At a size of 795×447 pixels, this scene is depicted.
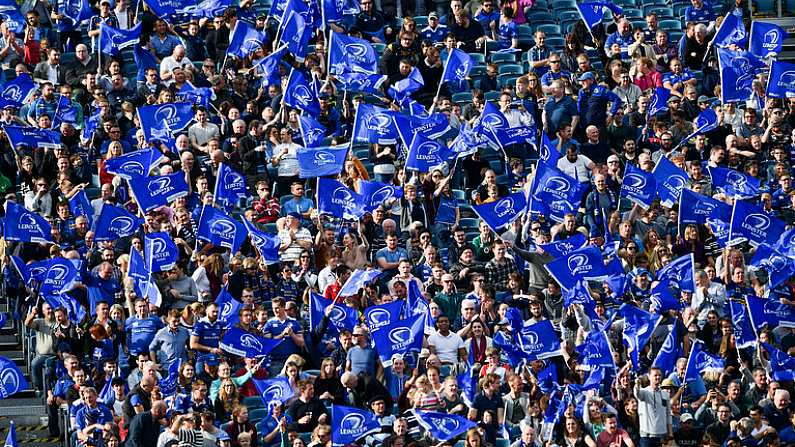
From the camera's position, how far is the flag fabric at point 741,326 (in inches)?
1247

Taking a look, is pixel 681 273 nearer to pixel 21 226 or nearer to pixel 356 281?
pixel 356 281

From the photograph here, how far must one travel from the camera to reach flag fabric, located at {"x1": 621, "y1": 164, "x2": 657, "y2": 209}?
109ft

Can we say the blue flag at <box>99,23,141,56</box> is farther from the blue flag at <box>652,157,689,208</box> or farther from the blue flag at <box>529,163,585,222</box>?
the blue flag at <box>652,157,689,208</box>

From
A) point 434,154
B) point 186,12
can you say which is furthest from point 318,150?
point 186,12

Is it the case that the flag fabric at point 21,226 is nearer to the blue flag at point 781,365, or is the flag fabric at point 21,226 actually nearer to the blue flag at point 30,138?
the blue flag at point 30,138

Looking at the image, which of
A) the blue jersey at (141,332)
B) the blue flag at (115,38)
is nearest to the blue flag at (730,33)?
the blue flag at (115,38)

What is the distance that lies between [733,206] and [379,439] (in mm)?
5979

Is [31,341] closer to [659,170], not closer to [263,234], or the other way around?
[263,234]

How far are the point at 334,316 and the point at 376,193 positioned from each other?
249 centimetres

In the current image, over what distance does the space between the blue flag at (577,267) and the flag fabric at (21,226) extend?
617 centimetres

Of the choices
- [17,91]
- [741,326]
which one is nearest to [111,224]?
[17,91]

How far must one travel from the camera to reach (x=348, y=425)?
97.2 ft

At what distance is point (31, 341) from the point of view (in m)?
32.0

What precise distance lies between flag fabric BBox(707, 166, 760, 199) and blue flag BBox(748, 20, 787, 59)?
3280 mm
